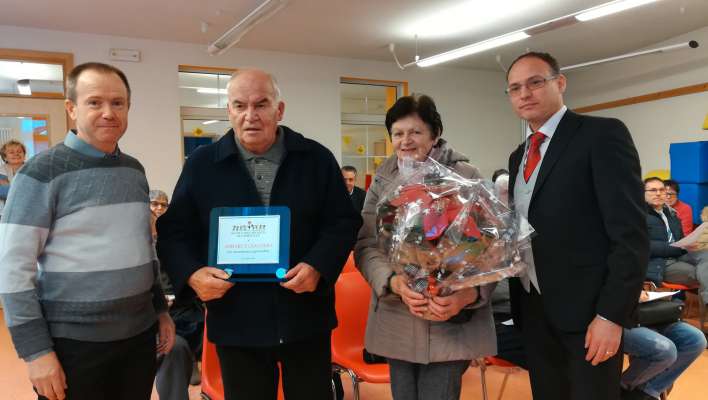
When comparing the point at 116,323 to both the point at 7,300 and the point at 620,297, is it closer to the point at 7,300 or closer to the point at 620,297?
the point at 7,300

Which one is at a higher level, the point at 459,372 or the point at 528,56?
the point at 528,56

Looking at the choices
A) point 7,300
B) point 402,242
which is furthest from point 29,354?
point 402,242

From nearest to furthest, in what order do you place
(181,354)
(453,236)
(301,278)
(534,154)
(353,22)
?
(453,236)
(301,278)
(534,154)
(181,354)
(353,22)

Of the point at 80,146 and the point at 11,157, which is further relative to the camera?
the point at 11,157

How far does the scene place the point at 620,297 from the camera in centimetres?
136

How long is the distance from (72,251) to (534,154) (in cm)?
146

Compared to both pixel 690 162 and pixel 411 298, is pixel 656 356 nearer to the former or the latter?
pixel 411 298

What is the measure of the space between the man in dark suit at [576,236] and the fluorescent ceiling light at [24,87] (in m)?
6.62

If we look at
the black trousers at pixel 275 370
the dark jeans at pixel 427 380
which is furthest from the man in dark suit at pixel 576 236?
the black trousers at pixel 275 370

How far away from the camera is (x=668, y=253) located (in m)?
4.60

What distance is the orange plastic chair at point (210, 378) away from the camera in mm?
2096

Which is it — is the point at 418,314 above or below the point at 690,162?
below

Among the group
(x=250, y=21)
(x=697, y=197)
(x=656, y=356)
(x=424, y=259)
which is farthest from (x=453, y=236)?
(x=697, y=197)

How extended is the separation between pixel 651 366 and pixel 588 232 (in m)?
1.47
